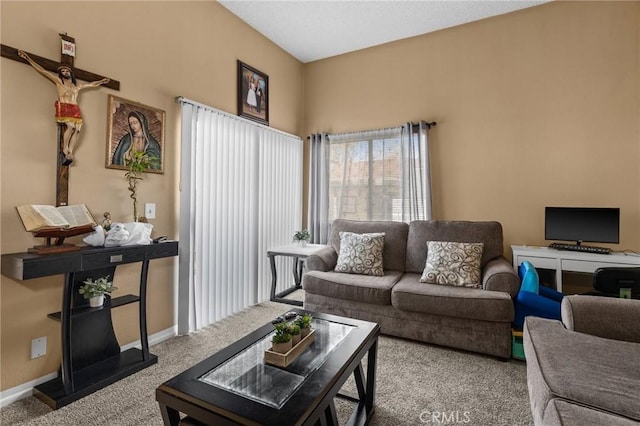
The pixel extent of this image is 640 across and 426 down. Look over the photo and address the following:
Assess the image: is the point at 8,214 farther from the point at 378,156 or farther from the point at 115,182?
the point at 378,156

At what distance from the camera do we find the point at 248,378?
4.27 feet

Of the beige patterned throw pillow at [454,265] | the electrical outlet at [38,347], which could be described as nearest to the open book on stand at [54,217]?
the electrical outlet at [38,347]

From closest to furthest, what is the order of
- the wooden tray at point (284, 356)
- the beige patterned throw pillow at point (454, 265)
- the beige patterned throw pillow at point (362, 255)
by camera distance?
the wooden tray at point (284, 356) < the beige patterned throw pillow at point (454, 265) < the beige patterned throw pillow at point (362, 255)

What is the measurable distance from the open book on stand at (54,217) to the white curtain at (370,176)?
2707 mm

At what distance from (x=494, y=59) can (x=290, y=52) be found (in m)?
2.54

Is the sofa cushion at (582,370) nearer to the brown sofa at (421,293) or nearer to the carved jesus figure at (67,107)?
the brown sofa at (421,293)

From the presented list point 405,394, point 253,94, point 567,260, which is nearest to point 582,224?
point 567,260

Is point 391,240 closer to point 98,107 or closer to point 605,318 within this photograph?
point 605,318

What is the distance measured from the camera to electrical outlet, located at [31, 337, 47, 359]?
195 cm

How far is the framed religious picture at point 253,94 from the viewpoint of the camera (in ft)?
11.4

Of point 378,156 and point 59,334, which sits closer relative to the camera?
point 59,334

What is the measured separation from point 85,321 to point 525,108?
4342 millimetres

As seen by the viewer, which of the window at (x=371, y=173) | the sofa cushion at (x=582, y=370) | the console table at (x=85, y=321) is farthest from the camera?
the window at (x=371, y=173)

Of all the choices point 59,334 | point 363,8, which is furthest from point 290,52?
point 59,334
